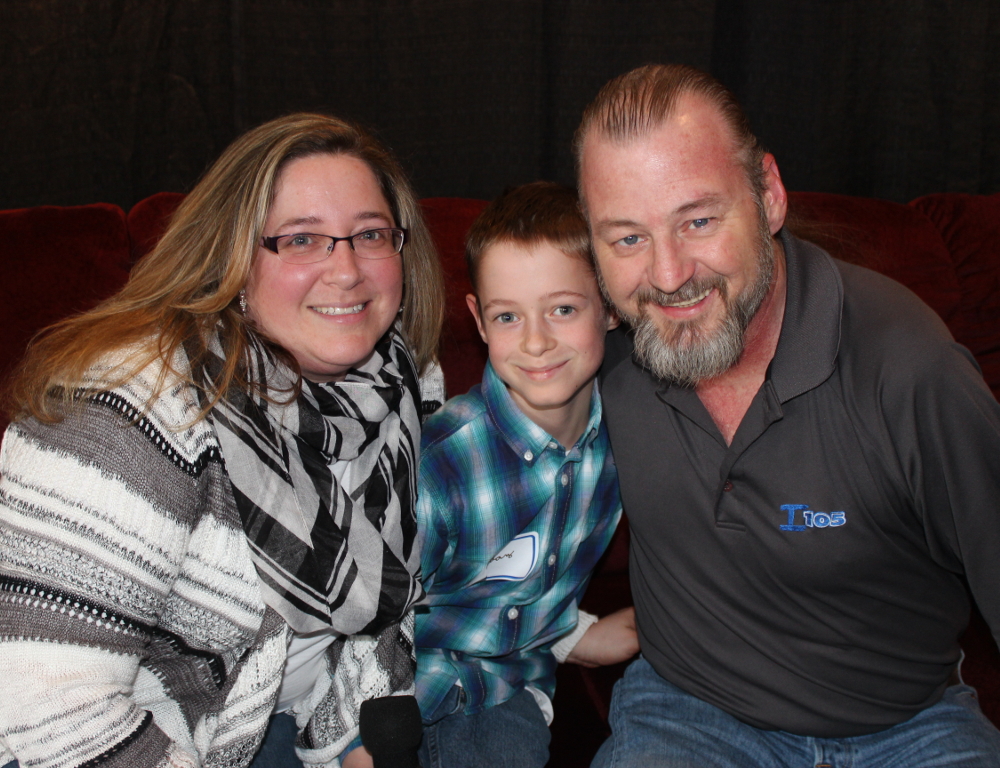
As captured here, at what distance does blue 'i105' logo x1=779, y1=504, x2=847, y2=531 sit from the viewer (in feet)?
3.87

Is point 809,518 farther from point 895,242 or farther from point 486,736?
point 895,242

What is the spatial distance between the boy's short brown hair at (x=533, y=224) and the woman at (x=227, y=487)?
5.8 inches

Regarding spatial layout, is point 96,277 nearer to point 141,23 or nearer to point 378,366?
point 378,366

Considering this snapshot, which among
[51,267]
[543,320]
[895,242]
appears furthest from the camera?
[895,242]

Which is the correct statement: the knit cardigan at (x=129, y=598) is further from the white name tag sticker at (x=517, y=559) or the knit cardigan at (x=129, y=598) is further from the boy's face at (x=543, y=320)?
the boy's face at (x=543, y=320)

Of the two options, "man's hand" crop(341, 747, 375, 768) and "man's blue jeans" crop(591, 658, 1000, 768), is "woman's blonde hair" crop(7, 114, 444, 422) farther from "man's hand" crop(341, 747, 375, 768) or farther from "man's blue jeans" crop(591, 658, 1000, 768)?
"man's blue jeans" crop(591, 658, 1000, 768)

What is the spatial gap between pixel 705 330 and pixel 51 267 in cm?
127

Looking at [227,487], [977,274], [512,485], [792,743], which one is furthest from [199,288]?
[977,274]

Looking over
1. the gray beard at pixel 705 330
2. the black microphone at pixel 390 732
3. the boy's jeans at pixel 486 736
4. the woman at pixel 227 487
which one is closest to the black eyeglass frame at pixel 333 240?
the woman at pixel 227 487

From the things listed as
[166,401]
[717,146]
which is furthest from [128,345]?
[717,146]

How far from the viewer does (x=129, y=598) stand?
1.10 meters

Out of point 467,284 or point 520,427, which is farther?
point 467,284

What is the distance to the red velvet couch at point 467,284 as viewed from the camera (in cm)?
158

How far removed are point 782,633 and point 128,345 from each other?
1.10 meters
